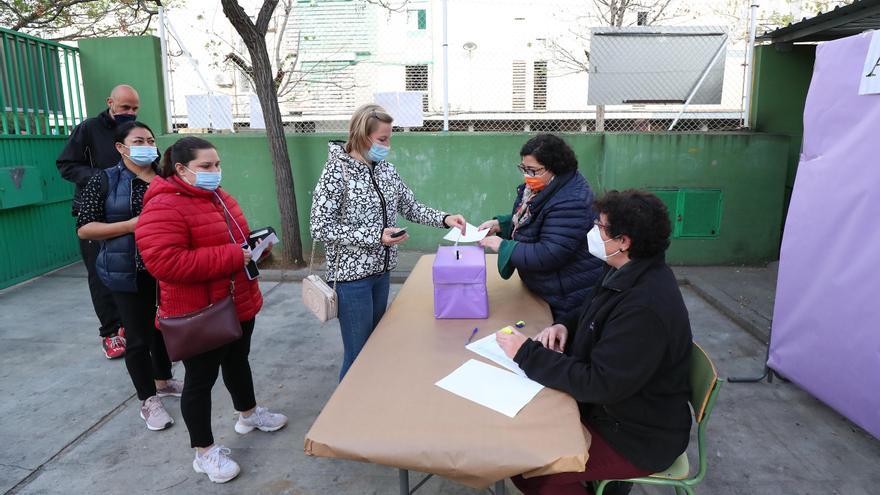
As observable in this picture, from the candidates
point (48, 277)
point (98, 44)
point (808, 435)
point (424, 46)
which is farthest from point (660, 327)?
point (98, 44)

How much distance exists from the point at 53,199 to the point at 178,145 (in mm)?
5425

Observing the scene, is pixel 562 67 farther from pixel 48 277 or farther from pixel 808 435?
pixel 48 277

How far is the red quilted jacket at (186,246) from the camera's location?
243cm

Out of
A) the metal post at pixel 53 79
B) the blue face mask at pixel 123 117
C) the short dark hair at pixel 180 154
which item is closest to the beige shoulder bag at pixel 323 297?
the short dark hair at pixel 180 154

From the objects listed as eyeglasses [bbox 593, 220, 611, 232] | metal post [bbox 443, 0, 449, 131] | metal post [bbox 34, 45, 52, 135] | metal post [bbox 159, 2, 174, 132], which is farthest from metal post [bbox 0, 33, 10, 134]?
eyeglasses [bbox 593, 220, 611, 232]

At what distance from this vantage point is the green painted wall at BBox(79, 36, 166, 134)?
704cm

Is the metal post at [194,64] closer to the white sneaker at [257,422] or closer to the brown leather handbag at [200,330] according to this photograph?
the white sneaker at [257,422]

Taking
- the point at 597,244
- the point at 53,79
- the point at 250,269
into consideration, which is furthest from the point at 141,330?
the point at 53,79

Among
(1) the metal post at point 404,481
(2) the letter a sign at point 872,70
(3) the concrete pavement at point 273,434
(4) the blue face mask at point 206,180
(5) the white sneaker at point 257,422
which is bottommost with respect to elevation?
(3) the concrete pavement at point 273,434

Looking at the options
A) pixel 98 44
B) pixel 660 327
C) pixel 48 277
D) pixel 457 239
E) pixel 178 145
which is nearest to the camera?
pixel 660 327

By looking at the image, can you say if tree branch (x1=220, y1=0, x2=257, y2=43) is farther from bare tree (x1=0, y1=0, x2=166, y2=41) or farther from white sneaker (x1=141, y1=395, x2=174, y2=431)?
bare tree (x1=0, y1=0, x2=166, y2=41)

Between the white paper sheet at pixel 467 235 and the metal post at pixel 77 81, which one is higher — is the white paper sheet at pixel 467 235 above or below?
below

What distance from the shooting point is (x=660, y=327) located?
181cm

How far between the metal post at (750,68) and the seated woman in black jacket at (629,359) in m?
5.57
